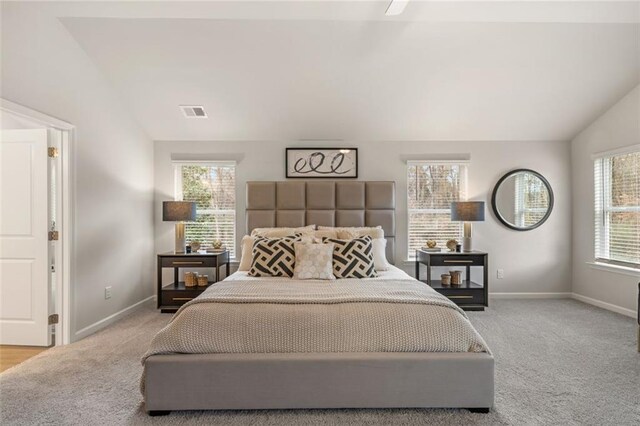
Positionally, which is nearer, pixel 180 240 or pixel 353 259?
pixel 353 259

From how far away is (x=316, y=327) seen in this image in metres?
2.23

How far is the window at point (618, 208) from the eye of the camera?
4.18 m

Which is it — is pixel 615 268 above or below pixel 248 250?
below

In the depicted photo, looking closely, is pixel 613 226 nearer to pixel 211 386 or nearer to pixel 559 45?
pixel 559 45

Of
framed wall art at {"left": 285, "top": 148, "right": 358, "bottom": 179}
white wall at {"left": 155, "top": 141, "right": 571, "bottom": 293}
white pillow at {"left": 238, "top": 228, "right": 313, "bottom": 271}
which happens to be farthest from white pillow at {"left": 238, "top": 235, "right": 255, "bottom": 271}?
framed wall art at {"left": 285, "top": 148, "right": 358, "bottom": 179}

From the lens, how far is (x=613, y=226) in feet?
14.6

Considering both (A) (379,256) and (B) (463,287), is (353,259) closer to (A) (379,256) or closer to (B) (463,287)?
(A) (379,256)

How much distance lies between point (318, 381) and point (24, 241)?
309cm

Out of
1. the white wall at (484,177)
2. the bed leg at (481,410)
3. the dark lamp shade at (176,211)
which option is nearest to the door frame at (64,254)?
the dark lamp shade at (176,211)

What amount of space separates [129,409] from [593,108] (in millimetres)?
5653

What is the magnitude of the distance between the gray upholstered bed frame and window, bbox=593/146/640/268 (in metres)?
3.42

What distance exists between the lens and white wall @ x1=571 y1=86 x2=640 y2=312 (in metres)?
4.14

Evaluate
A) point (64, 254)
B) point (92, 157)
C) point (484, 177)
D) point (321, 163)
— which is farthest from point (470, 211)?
point (64, 254)

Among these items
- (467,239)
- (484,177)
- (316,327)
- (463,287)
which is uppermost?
(484,177)
